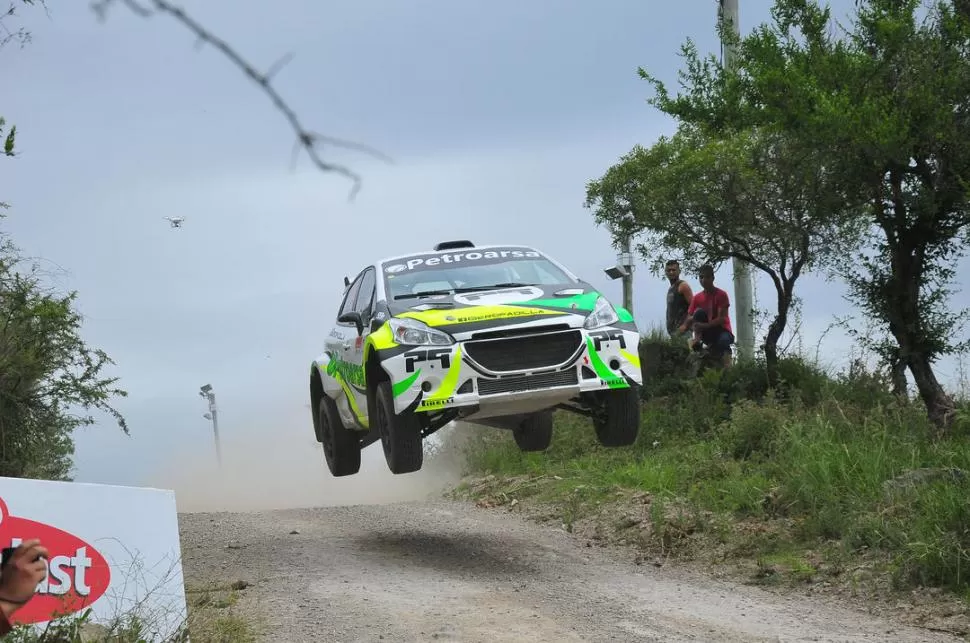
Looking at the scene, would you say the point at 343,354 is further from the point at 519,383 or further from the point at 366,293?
the point at 519,383

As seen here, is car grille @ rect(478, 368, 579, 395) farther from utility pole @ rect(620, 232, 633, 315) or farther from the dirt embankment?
utility pole @ rect(620, 232, 633, 315)

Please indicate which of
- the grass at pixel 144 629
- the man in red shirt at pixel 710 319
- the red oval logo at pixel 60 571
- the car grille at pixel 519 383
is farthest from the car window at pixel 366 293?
the man in red shirt at pixel 710 319

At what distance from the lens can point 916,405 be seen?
15539 millimetres

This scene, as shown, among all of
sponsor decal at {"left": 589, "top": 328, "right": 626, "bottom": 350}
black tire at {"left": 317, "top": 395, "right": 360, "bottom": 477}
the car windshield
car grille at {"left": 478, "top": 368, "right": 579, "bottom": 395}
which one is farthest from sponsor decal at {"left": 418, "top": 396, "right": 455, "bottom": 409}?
black tire at {"left": 317, "top": 395, "right": 360, "bottom": 477}

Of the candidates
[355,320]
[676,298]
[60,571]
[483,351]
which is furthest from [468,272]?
[676,298]

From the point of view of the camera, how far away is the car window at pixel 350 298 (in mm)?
11875

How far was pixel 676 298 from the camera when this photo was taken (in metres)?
18.3

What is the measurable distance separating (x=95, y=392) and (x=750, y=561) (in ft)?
38.0

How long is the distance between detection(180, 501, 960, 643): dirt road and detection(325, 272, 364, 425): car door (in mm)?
1447

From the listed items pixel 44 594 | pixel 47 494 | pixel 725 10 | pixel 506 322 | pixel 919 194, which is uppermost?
pixel 725 10

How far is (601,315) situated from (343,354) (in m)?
2.76

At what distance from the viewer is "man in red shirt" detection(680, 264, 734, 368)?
16.7 m

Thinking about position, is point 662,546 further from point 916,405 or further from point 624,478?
point 916,405

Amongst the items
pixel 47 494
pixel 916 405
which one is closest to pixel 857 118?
pixel 916 405
